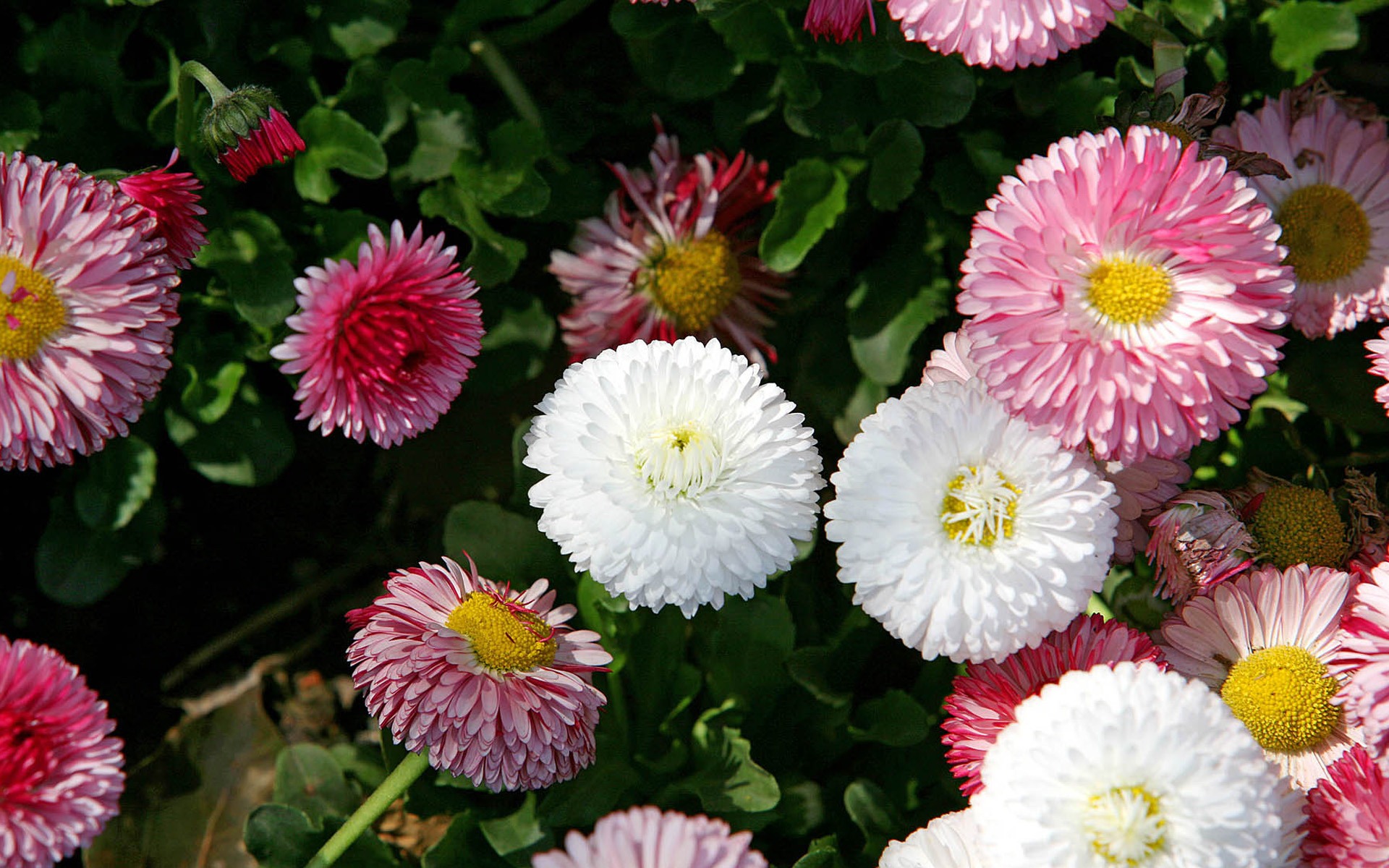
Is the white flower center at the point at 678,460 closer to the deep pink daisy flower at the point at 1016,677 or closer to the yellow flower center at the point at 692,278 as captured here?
the deep pink daisy flower at the point at 1016,677

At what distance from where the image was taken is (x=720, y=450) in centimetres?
145

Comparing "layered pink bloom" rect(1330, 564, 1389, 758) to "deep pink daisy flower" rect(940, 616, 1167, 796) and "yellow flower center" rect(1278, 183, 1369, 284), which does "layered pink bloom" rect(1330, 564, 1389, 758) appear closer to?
"deep pink daisy flower" rect(940, 616, 1167, 796)

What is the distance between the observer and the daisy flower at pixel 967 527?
1428 millimetres

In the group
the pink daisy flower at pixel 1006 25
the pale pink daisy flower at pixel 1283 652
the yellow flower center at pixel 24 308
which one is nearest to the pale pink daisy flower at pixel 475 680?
the yellow flower center at pixel 24 308

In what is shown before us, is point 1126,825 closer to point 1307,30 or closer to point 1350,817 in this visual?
point 1350,817

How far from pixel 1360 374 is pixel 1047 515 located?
3.00ft

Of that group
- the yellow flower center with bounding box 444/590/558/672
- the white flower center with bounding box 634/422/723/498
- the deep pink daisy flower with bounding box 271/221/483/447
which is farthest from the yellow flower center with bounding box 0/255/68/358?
the white flower center with bounding box 634/422/723/498

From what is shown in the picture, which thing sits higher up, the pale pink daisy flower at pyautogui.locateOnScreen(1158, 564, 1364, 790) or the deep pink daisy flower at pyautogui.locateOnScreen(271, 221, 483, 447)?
the deep pink daisy flower at pyautogui.locateOnScreen(271, 221, 483, 447)

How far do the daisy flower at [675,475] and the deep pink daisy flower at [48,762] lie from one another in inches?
25.8

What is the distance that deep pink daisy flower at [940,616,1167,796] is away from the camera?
1.47 meters

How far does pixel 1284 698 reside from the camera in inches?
60.9

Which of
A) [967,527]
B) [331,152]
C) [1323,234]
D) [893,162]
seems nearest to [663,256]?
[893,162]

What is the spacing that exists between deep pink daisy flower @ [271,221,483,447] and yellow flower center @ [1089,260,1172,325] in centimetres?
91

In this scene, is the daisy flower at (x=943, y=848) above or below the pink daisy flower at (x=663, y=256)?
below
